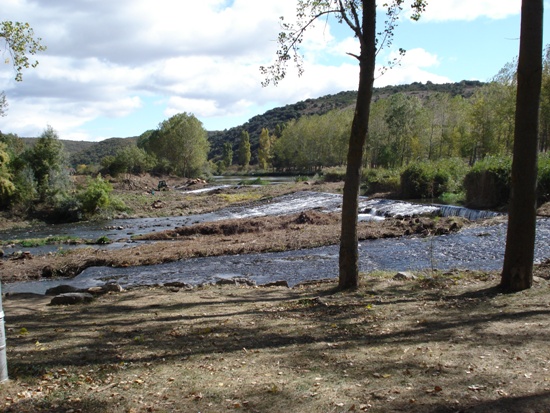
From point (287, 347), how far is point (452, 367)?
2123 mm

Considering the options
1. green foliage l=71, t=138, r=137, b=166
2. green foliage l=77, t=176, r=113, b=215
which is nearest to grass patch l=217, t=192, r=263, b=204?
green foliage l=77, t=176, r=113, b=215

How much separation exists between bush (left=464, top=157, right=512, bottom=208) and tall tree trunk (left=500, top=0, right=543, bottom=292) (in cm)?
1948

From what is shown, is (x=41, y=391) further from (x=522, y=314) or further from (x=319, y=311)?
(x=522, y=314)

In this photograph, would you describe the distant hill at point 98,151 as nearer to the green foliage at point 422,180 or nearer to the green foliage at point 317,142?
the green foliage at point 317,142

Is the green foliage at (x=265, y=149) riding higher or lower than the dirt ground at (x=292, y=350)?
higher

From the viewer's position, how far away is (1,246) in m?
26.5

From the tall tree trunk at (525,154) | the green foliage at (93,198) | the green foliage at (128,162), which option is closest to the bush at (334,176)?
the green foliage at (128,162)

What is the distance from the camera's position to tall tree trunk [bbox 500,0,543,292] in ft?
25.4

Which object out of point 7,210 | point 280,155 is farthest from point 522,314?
point 280,155

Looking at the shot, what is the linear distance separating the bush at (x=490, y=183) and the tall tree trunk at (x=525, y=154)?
19482mm

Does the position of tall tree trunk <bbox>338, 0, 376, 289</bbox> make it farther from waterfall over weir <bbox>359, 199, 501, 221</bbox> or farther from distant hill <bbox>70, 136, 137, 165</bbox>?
distant hill <bbox>70, 136, 137, 165</bbox>

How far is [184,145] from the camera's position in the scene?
89.3 meters

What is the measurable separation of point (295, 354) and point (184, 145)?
8574cm

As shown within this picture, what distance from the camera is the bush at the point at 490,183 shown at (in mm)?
26750
